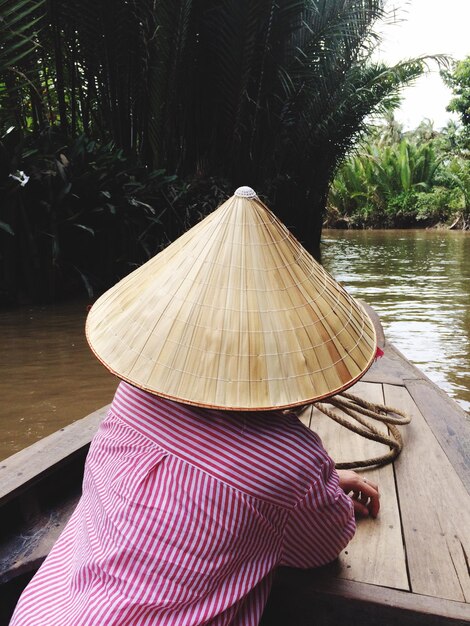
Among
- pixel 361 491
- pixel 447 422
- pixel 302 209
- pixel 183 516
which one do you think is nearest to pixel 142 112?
pixel 302 209

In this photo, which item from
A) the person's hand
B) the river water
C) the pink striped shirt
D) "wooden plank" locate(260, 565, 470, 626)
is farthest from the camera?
the river water

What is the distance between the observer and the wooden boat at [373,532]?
1134 millimetres

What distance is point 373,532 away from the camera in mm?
1371

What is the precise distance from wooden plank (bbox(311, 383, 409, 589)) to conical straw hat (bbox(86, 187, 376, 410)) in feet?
1.64

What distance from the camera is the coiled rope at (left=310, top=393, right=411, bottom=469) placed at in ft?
5.54

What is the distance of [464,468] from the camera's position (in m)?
1.66

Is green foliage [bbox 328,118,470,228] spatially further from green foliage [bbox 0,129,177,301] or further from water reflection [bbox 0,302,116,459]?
water reflection [bbox 0,302,116,459]

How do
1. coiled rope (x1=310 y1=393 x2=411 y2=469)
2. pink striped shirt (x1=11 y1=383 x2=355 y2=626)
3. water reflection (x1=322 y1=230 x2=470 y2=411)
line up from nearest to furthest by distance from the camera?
pink striped shirt (x1=11 y1=383 x2=355 y2=626) < coiled rope (x1=310 y1=393 x2=411 y2=469) < water reflection (x1=322 y1=230 x2=470 y2=411)

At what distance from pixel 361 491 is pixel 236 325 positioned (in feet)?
2.07

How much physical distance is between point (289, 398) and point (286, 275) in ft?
0.74

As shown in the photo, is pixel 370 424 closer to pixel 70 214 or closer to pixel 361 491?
pixel 361 491

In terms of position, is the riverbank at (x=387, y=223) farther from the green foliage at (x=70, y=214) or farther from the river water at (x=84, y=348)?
the green foliage at (x=70, y=214)

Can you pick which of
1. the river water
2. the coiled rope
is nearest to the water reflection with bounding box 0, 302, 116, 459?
the river water

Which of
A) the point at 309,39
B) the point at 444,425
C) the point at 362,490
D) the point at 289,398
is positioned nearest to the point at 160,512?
the point at 289,398
